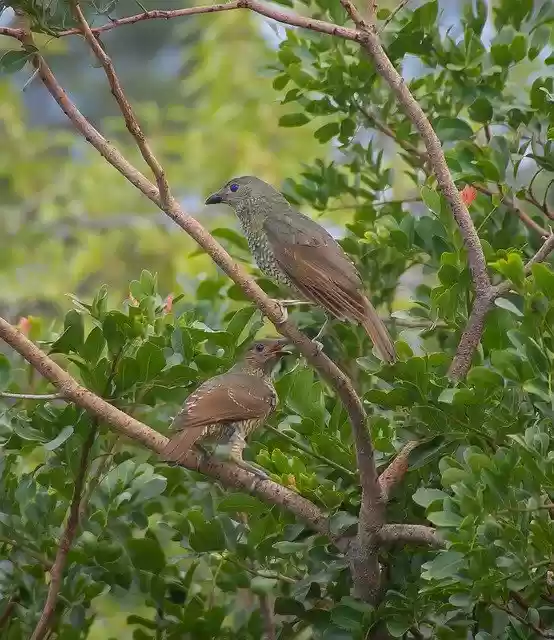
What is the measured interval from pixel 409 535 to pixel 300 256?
0.95 metres

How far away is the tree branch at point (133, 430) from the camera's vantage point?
7.06 ft

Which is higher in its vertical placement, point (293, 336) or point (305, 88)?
point (305, 88)

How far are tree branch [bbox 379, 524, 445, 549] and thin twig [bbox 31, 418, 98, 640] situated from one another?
2.17 ft

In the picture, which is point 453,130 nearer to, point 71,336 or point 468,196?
point 468,196

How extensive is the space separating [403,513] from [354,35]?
99cm

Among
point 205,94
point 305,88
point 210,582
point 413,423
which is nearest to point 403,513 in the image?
point 413,423

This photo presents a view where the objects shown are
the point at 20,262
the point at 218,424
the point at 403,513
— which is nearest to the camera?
the point at 403,513

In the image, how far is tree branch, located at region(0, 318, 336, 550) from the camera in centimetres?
215

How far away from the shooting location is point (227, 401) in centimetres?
265

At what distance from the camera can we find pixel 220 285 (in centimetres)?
306

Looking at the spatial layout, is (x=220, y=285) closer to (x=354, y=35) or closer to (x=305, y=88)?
(x=305, y=88)

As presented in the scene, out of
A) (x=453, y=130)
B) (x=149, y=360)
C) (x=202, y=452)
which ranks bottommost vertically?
(x=202, y=452)

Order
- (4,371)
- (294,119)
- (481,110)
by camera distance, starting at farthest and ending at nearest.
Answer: (294,119) → (481,110) → (4,371)

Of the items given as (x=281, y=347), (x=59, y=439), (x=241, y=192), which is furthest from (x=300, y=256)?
(x=59, y=439)
